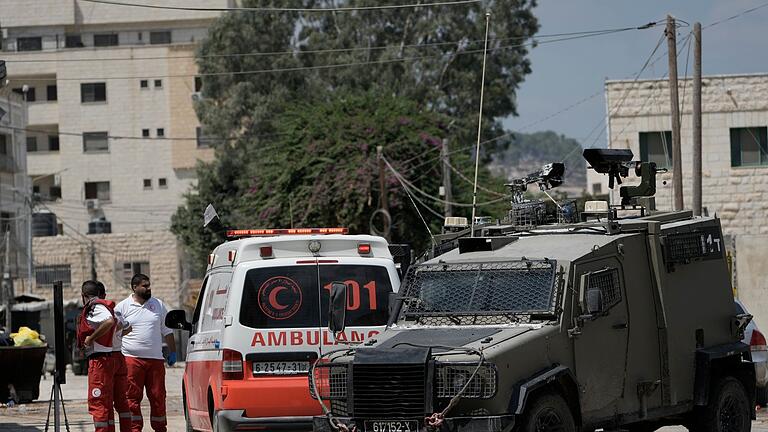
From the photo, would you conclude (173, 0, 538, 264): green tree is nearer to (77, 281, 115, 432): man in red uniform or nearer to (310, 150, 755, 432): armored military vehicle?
(77, 281, 115, 432): man in red uniform

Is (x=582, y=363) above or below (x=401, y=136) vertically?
below

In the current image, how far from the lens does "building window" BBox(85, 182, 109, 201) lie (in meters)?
87.2

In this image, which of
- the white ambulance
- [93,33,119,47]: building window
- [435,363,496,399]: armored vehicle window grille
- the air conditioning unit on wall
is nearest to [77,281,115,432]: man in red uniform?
the white ambulance

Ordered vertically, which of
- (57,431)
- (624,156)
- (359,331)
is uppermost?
(624,156)

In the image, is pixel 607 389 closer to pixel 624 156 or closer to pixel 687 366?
pixel 687 366

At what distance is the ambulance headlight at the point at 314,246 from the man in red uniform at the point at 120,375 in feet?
7.51

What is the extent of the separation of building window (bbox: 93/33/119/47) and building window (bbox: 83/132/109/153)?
20.5 feet

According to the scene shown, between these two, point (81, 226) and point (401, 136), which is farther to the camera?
point (81, 226)

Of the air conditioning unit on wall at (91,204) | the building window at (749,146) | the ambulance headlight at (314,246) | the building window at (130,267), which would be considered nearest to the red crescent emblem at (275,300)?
the ambulance headlight at (314,246)

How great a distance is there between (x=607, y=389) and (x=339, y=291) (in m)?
2.44

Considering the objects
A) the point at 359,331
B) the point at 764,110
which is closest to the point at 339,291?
the point at 359,331

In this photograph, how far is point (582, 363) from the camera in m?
12.4

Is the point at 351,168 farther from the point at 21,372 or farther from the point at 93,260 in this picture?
the point at 93,260

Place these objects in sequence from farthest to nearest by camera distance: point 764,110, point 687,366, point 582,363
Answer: point 764,110, point 687,366, point 582,363
